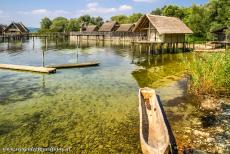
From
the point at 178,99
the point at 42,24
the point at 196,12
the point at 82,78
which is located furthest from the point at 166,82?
the point at 42,24

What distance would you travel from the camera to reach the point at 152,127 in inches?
316

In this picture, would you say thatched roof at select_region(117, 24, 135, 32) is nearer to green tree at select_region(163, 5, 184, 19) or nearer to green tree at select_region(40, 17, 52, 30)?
green tree at select_region(163, 5, 184, 19)

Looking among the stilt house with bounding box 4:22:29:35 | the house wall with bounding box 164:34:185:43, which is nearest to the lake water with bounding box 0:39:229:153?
the house wall with bounding box 164:34:185:43

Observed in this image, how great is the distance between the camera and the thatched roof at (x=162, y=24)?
2703cm

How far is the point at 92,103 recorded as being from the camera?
1125 centimetres

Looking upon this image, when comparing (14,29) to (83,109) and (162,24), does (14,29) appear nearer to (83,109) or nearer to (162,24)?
(162,24)

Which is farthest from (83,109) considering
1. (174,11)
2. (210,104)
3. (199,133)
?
(174,11)

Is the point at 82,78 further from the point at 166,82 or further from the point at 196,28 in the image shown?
the point at 196,28

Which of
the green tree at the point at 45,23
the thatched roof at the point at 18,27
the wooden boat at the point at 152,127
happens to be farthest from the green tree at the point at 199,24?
the green tree at the point at 45,23

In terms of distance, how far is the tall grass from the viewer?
36.4 ft

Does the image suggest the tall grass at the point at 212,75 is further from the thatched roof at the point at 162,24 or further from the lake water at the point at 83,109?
the thatched roof at the point at 162,24

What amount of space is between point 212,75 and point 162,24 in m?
17.9

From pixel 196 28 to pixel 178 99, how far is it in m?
34.7

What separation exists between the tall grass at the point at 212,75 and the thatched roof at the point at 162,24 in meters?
14.9
